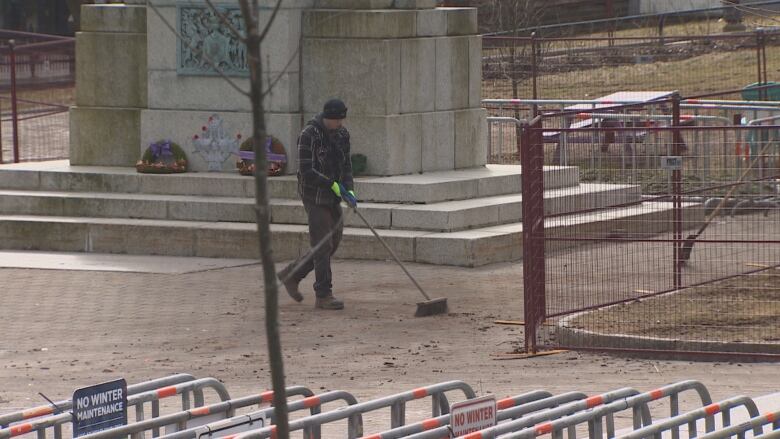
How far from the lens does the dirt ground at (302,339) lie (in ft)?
30.7

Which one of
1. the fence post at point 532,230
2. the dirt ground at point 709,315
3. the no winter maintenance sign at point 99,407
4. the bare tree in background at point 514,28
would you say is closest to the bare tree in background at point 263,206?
the no winter maintenance sign at point 99,407

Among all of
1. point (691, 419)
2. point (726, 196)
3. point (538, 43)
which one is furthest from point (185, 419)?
point (538, 43)

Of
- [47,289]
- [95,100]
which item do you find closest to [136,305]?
[47,289]

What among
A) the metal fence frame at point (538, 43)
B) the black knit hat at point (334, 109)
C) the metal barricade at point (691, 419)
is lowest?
the metal barricade at point (691, 419)

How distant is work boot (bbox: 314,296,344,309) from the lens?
11.9 metres

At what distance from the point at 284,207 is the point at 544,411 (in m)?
8.78

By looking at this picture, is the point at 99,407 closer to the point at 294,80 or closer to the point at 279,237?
the point at 279,237

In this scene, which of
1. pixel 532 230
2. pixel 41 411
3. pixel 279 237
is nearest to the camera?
pixel 41 411

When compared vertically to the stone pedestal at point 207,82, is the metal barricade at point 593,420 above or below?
below

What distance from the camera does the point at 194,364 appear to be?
10.0m

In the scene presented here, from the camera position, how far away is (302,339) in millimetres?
10820

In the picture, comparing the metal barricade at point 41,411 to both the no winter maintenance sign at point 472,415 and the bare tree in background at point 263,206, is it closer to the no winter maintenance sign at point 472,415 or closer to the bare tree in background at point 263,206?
the no winter maintenance sign at point 472,415

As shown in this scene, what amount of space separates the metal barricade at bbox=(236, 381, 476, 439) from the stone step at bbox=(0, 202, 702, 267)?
235 inches

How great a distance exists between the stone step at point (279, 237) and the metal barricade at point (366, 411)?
5978mm
